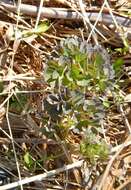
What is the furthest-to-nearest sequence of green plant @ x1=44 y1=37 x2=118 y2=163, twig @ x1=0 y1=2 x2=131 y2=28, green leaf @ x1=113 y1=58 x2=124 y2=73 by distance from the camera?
twig @ x1=0 y1=2 x2=131 y2=28 < green leaf @ x1=113 y1=58 x2=124 y2=73 < green plant @ x1=44 y1=37 x2=118 y2=163

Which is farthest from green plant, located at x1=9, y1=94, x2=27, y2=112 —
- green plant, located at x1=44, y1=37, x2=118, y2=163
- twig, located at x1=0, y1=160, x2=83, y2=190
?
twig, located at x1=0, y1=160, x2=83, y2=190

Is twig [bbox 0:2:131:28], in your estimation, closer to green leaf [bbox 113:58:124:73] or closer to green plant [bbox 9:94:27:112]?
green leaf [bbox 113:58:124:73]

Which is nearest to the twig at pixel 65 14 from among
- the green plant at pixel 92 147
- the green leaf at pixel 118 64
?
the green leaf at pixel 118 64

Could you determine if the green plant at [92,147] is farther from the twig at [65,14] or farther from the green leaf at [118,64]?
the twig at [65,14]

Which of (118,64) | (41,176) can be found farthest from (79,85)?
(41,176)

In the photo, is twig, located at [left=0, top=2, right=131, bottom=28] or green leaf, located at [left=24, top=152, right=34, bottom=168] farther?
twig, located at [left=0, top=2, right=131, bottom=28]

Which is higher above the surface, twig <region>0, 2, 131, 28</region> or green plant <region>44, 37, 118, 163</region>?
twig <region>0, 2, 131, 28</region>

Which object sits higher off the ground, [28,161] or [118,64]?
[118,64]

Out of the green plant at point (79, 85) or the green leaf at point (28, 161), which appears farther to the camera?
the green leaf at point (28, 161)

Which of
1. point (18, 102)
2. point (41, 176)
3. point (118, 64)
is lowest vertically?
point (41, 176)

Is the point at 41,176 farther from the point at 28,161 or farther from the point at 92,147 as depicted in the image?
the point at 92,147

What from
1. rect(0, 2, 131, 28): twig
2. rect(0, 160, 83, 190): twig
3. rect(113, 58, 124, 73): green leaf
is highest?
rect(0, 2, 131, 28): twig

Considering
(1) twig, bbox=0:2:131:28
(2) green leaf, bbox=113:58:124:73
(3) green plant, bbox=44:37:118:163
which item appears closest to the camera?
(3) green plant, bbox=44:37:118:163

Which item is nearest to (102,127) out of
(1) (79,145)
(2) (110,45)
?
(1) (79,145)
